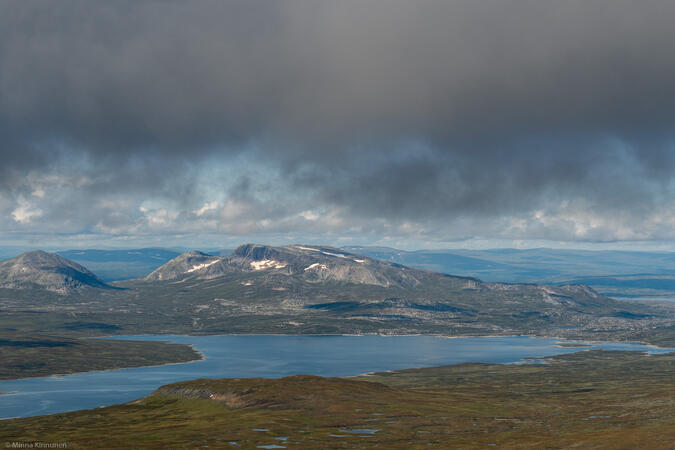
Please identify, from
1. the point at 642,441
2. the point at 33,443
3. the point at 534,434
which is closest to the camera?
the point at 642,441

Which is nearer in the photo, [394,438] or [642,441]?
[642,441]

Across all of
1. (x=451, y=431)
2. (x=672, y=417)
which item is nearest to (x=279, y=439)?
(x=451, y=431)

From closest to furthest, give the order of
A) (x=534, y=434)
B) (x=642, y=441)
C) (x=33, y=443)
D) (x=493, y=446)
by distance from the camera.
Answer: (x=642, y=441), (x=493, y=446), (x=534, y=434), (x=33, y=443)

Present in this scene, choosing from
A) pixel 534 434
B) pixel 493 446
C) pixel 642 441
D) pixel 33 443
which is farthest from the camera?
pixel 33 443

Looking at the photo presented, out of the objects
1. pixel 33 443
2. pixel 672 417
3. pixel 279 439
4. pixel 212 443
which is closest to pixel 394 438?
pixel 279 439

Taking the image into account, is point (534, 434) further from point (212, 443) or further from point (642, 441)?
point (212, 443)

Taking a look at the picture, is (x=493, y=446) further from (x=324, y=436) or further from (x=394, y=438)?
(x=324, y=436)

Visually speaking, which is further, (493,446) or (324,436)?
(324,436)

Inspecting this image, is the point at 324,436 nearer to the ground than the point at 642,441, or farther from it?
nearer to the ground

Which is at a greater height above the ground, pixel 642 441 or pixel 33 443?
pixel 642 441
